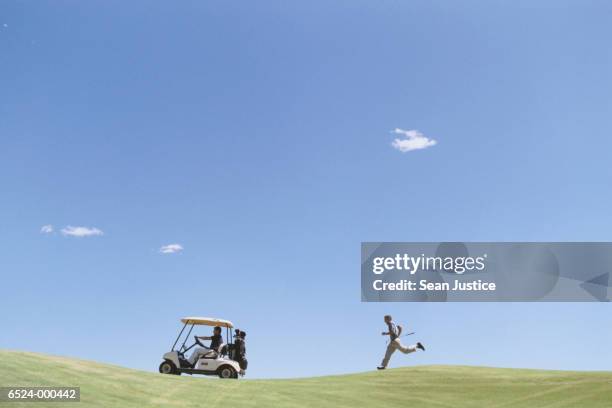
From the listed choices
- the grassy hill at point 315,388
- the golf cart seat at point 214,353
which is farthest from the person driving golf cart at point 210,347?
the grassy hill at point 315,388

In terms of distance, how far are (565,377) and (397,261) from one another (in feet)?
37.5

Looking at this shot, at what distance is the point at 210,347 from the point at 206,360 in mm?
555

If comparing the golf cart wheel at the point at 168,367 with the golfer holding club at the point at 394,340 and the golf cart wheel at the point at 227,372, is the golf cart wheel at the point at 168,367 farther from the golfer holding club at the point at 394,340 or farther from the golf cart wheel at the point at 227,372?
the golfer holding club at the point at 394,340

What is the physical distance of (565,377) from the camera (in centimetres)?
2436

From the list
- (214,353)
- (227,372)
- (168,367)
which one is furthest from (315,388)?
(168,367)

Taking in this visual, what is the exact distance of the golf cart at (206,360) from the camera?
86.0 ft

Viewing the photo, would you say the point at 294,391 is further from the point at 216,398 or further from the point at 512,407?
the point at 512,407

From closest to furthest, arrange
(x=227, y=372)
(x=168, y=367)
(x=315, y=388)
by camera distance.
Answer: (x=315, y=388) → (x=227, y=372) → (x=168, y=367)

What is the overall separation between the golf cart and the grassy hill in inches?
112

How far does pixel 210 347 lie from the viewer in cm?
2680

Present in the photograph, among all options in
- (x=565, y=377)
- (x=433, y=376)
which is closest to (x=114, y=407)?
(x=433, y=376)

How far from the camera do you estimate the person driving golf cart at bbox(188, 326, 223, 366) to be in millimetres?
26594

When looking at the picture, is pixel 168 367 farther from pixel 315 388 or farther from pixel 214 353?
pixel 315 388

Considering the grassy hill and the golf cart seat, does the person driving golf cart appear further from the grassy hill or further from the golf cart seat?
the grassy hill
